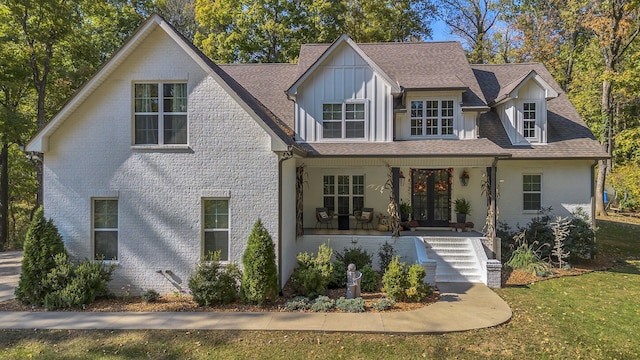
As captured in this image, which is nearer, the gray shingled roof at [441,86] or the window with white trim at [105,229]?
the window with white trim at [105,229]

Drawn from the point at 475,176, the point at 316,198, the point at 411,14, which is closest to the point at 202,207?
the point at 316,198

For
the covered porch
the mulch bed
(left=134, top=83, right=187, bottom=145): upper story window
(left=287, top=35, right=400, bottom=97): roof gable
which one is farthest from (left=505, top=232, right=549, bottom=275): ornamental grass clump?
(left=134, top=83, right=187, bottom=145): upper story window

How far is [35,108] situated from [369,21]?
23120mm

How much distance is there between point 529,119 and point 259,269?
40.1ft

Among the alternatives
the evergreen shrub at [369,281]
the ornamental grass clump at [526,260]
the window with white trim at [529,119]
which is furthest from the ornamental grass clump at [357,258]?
the window with white trim at [529,119]

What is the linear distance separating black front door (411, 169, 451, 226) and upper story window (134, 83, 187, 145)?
9170 millimetres

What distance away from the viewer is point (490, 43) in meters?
30.3

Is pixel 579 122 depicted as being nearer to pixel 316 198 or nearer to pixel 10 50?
pixel 316 198

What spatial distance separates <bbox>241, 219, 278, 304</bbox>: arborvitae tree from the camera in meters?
8.37

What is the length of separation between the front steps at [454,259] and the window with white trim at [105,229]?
937 cm

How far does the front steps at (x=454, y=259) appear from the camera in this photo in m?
10.9

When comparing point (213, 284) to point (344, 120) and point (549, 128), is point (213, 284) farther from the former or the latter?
point (549, 128)

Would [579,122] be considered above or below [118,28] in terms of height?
below

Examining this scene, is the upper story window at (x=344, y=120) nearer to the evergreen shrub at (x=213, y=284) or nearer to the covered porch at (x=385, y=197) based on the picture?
the covered porch at (x=385, y=197)
